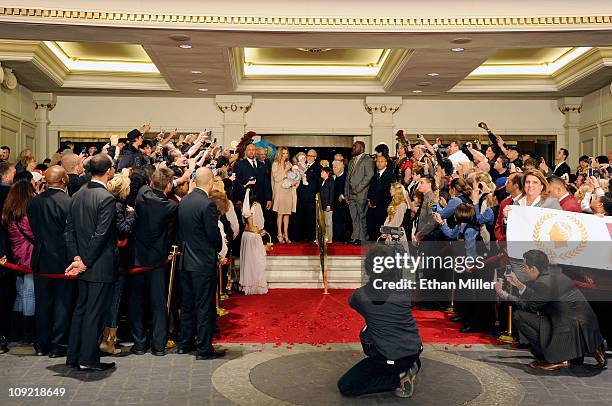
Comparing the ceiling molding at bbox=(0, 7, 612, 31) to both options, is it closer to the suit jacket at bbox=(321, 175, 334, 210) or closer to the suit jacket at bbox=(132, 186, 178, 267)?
the suit jacket at bbox=(321, 175, 334, 210)

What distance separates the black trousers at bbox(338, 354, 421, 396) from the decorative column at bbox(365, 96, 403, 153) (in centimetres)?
1114

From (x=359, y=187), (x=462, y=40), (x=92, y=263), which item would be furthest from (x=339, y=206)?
(x=92, y=263)

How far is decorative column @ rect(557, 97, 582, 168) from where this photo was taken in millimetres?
15383

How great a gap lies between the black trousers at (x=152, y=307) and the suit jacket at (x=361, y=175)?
18.6 ft

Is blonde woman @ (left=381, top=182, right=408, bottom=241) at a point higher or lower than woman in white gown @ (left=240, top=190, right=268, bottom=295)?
higher

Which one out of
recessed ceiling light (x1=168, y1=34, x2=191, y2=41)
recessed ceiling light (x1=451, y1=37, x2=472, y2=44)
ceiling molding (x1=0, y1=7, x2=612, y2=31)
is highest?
ceiling molding (x1=0, y1=7, x2=612, y2=31)

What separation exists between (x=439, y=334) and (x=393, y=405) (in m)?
2.53

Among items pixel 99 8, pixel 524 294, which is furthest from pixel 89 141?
pixel 524 294

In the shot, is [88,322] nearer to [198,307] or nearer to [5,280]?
[198,307]

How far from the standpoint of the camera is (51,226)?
5883 mm

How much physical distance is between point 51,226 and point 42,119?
10.1 m

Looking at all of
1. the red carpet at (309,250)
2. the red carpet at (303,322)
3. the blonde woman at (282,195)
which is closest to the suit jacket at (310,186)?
the blonde woman at (282,195)

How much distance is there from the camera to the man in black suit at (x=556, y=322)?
18.1 feet

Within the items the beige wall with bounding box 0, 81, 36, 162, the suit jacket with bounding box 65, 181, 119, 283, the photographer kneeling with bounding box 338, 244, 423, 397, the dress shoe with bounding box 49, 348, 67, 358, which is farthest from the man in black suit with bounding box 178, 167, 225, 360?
the beige wall with bounding box 0, 81, 36, 162
